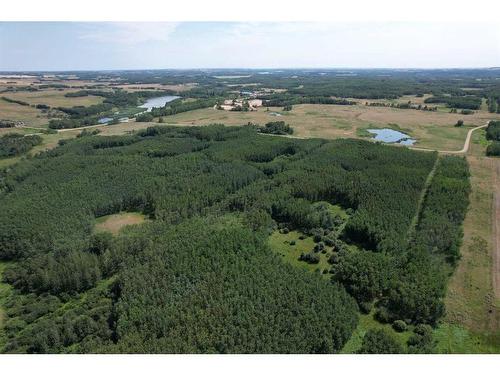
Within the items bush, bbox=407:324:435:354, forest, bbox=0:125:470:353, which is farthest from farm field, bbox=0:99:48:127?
bush, bbox=407:324:435:354

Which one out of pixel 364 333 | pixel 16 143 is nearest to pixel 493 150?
pixel 364 333

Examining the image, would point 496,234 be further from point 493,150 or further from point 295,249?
point 493,150

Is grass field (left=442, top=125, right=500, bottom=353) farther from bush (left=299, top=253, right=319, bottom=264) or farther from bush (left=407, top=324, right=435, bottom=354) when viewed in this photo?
bush (left=299, top=253, right=319, bottom=264)

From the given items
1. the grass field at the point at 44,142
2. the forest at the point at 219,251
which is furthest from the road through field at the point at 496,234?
the grass field at the point at 44,142

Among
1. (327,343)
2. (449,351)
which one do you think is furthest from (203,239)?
(449,351)

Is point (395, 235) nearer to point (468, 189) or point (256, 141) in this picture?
point (468, 189)

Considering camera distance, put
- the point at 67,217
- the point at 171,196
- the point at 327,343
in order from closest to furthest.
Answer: the point at 327,343 < the point at 67,217 < the point at 171,196
